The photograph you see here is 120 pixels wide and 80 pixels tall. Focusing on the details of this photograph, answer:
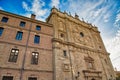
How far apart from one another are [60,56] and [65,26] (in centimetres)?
809

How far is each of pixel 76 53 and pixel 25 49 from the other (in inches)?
376

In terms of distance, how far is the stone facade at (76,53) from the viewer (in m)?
14.8

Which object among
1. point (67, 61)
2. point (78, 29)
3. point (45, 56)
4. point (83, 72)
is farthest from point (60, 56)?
point (78, 29)

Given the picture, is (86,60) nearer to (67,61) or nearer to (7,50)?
(67,61)

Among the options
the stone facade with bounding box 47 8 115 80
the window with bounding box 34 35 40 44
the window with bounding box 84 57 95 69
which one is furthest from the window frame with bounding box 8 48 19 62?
the window with bounding box 84 57 95 69

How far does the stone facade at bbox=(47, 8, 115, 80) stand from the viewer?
1483 centimetres

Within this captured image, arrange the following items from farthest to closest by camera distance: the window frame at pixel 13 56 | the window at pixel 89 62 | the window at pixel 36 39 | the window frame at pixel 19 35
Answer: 1. the window at pixel 89 62
2. the window at pixel 36 39
3. the window frame at pixel 19 35
4. the window frame at pixel 13 56

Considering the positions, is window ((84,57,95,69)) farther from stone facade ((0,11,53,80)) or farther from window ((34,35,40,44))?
window ((34,35,40,44))

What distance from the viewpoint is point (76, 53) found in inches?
699

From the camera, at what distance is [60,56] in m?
15.3

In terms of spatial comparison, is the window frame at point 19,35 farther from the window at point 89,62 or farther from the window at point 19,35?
the window at point 89,62

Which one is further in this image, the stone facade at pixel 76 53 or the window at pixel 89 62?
the window at pixel 89 62

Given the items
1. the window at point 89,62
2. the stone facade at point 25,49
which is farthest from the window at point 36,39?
the window at point 89,62

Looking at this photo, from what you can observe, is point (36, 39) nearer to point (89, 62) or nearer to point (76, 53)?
point (76, 53)
